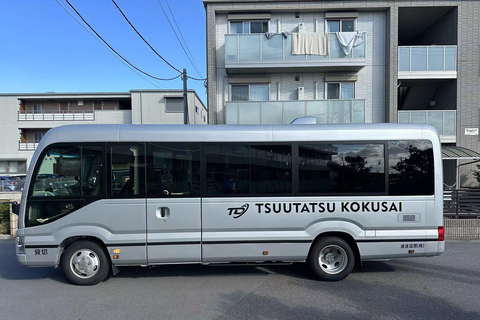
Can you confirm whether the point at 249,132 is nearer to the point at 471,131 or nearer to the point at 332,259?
the point at 332,259

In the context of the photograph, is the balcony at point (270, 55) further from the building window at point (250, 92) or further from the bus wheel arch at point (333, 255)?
the bus wheel arch at point (333, 255)

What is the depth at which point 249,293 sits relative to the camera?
14.6ft

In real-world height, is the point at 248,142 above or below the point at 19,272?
above

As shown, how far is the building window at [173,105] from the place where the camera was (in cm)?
2891

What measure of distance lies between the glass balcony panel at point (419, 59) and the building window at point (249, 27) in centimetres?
699

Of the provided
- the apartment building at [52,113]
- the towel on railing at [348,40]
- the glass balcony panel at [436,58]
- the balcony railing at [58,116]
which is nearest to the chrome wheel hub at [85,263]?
the towel on railing at [348,40]

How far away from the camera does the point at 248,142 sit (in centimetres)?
488

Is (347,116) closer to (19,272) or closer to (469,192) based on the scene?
(469,192)

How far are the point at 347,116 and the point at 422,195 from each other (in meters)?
8.90

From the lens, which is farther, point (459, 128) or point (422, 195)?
point (459, 128)

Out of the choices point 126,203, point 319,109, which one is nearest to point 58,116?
point 319,109

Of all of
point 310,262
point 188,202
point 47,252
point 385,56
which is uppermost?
point 385,56

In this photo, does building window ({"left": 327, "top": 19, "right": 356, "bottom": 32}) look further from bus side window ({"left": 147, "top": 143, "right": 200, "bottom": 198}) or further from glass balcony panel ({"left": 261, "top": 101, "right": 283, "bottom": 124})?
bus side window ({"left": 147, "top": 143, "right": 200, "bottom": 198})

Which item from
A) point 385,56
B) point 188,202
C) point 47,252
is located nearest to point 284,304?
point 188,202
